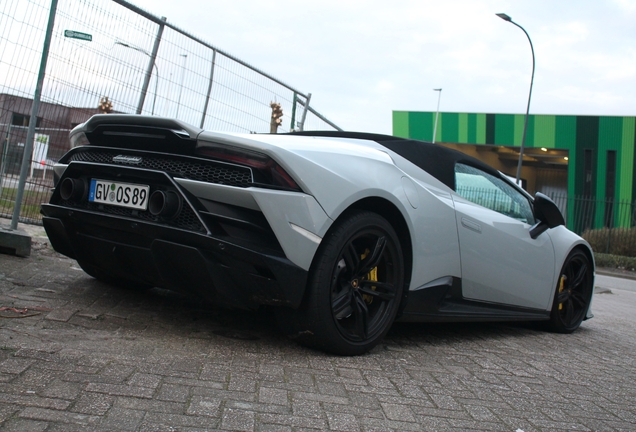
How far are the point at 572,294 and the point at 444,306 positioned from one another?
196 cm

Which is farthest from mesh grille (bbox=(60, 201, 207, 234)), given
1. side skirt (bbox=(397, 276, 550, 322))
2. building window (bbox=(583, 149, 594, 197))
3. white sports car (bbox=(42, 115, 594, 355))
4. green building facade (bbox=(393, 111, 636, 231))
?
building window (bbox=(583, 149, 594, 197))

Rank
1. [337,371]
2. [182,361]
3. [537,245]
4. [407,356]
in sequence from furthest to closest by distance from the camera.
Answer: [537,245]
[407,356]
[337,371]
[182,361]

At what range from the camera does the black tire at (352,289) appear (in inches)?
121

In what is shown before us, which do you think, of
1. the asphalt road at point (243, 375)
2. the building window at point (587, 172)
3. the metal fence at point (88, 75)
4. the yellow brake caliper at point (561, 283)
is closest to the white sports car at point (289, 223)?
the asphalt road at point (243, 375)

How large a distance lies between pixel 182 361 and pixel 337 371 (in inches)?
28.0

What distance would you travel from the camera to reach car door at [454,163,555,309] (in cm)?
396

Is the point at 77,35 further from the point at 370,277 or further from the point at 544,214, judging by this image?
the point at 544,214

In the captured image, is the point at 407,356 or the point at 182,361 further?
the point at 407,356

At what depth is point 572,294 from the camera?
17.3 feet

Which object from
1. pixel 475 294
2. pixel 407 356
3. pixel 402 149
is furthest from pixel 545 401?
pixel 402 149

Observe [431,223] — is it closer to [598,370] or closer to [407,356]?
[407,356]

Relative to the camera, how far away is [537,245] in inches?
183

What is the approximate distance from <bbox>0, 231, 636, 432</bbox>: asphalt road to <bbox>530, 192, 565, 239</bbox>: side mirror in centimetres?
84

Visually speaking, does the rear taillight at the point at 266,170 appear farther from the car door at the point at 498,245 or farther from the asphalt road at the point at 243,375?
the car door at the point at 498,245
